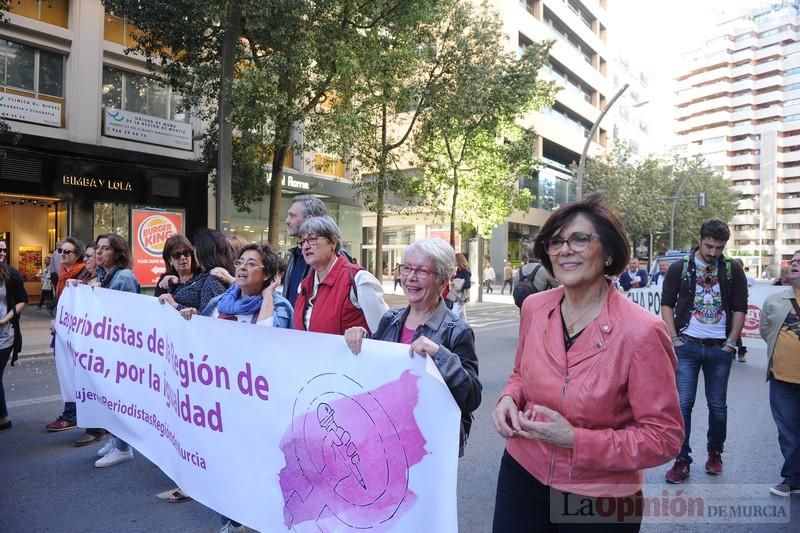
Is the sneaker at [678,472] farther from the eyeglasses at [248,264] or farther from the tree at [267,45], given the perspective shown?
the tree at [267,45]

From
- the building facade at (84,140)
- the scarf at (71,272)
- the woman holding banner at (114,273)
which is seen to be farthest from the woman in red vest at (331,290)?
the building facade at (84,140)

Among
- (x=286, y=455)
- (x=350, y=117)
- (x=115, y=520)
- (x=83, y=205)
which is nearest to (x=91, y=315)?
(x=115, y=520)

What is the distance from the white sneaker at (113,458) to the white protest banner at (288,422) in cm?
58

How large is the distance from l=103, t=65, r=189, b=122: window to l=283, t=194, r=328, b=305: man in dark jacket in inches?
551

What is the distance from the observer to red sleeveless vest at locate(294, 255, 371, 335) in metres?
3.30

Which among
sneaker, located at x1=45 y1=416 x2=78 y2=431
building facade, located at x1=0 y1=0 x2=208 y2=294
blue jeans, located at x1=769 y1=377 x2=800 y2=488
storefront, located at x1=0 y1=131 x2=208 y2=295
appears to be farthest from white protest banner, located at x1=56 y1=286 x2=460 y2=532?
storefront, located at x1=0 y1=131 x2=208 y2=295

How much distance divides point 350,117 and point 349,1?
243cm

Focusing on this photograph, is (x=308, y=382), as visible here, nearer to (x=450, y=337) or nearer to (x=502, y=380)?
(x=450, y=337)

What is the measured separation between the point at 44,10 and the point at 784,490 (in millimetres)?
18979

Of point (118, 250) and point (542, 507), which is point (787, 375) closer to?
point (542, 507)

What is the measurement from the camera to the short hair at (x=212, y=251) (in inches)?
170

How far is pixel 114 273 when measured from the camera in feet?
16.1

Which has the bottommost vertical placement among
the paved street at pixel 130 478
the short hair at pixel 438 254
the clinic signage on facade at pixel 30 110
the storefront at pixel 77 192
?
the paved street at pixel 130 478

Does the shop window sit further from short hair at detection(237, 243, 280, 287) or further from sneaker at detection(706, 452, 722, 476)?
sneaker at detection(706, 452, 722, 476)
